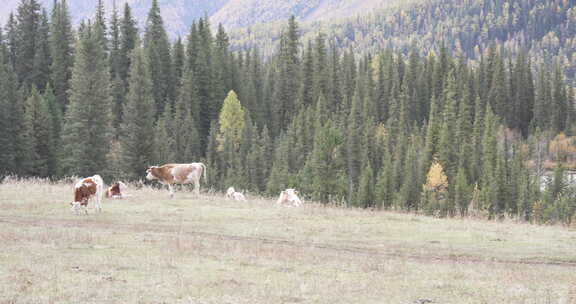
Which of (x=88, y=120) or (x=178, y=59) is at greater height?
(x=178, y=59)

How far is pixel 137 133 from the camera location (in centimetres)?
6131

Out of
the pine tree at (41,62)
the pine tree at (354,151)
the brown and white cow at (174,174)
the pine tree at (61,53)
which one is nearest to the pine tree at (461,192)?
the pine tree at (354,151)

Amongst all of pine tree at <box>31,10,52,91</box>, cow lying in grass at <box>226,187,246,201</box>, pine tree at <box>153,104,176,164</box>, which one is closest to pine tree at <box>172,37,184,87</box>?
pine tree at <box>153,104,176,164</box>

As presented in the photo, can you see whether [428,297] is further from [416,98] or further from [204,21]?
[416,98]

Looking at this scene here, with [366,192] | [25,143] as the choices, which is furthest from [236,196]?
[366,192]

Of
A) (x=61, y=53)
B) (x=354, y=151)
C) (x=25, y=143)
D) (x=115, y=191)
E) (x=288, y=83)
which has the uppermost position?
(x=288, y=83)

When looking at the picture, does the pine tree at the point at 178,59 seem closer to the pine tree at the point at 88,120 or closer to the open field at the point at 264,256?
the pine tree at the point at 88,120

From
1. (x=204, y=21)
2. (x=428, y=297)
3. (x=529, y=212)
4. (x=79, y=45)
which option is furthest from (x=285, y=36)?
(x=428, y=297)

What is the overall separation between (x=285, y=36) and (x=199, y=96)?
1055 inches

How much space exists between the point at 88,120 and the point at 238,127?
50489 millimetres

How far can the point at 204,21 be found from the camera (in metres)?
120

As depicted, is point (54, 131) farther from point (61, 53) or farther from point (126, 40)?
point (126, 40)

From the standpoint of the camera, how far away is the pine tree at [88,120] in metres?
56.9

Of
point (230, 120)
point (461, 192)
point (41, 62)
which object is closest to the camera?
point (461, 192)
